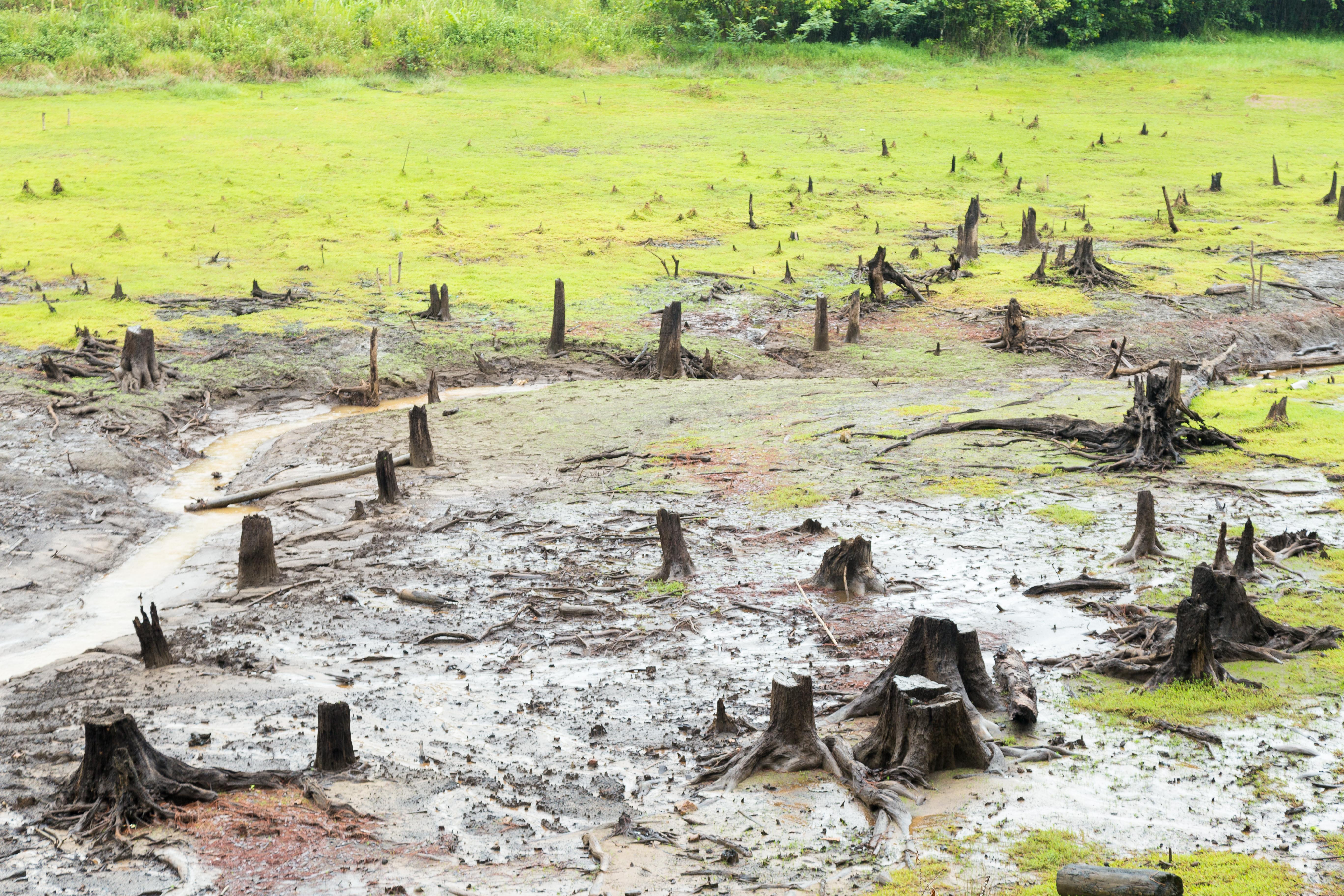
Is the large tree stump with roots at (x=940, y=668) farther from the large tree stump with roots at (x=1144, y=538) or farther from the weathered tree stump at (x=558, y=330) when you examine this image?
the weathered tree stump at (x=558, y=330)

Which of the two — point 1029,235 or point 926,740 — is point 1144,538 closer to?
point 926,740

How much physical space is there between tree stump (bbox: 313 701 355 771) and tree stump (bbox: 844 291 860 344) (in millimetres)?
15967

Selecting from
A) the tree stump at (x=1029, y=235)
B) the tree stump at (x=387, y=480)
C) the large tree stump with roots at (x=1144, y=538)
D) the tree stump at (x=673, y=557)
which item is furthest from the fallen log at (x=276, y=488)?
the tree stump at (x=1029, y=235)

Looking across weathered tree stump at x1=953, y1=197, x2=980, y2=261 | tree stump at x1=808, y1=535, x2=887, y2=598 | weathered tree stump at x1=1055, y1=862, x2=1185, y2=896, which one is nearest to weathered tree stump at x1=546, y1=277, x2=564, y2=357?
weathered tree stump at x1=953, y1=197, x2=980, y2=261

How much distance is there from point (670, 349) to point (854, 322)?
4170 millimetres

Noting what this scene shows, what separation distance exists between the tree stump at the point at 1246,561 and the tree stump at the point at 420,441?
9285mm

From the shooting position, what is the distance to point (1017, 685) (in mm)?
8047

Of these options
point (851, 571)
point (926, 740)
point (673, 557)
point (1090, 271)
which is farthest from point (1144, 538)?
point (1090, 271)

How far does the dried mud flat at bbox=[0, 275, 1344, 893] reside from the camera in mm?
6711

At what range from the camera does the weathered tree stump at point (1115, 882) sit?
4797 mm

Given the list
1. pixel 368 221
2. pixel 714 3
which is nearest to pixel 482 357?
pixel 368 221

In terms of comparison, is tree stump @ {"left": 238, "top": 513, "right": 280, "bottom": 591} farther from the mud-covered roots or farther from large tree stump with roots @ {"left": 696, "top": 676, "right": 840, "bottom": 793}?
the mud-covered roots

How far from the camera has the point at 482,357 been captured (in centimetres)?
2125

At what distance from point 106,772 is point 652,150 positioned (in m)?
33.1
